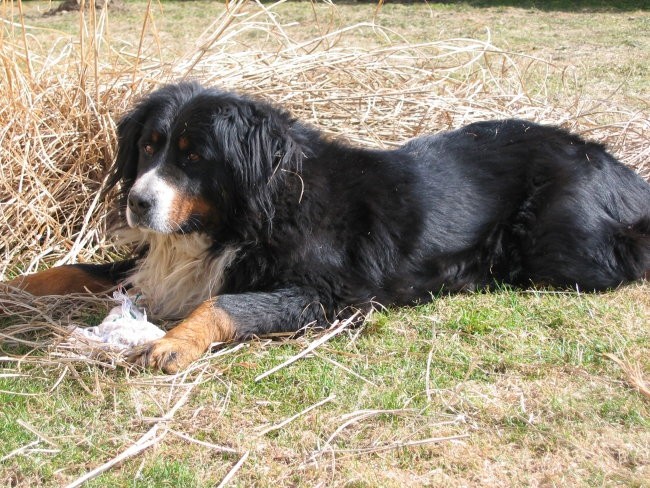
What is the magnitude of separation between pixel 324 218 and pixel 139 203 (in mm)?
979

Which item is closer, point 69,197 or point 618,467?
point 618,467

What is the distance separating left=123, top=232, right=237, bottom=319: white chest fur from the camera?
13.3 ft

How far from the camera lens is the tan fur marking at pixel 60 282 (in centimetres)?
425

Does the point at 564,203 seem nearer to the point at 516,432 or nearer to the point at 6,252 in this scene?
the point at 516,432

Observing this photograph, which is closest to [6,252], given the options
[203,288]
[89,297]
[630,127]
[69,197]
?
[69,197]

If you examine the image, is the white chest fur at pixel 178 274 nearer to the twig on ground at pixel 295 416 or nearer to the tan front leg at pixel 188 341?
the tan front leg at pixel 188 341

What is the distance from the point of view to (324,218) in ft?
13.6

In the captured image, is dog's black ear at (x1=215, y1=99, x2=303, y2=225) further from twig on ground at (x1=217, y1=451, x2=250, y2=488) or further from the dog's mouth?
twig on ground at (x1=217, y1=451, x2=250, y2=488)

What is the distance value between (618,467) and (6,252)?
12.3 ft

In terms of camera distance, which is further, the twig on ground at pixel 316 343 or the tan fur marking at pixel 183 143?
the tan fur marking at pixel 183 143

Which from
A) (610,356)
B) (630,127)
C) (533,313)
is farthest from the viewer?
(630,127)

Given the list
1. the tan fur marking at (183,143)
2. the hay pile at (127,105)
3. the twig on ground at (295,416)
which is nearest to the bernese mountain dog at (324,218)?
the tan fur marking at (183,143)

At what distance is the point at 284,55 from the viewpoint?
645 cm

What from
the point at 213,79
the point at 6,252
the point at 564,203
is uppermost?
the point at 213,79
